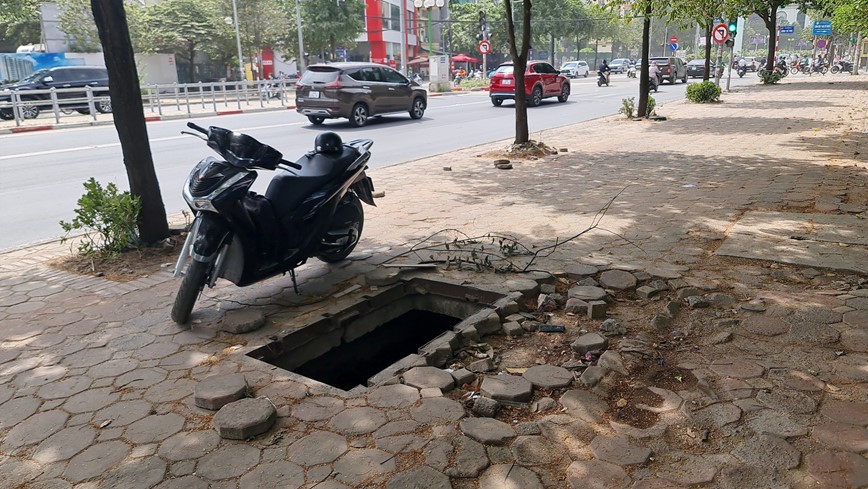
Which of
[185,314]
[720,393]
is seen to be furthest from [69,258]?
[720,393]

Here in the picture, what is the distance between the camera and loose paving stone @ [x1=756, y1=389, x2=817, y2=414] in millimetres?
2939

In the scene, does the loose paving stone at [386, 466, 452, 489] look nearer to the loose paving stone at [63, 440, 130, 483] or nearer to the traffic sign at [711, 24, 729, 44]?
the loose paving stone at [63, 440, 130, 483]

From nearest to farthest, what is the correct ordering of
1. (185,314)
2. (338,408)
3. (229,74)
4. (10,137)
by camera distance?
(338,408) < (185,314) < (10,137) < (229,74)

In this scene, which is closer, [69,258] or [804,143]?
[69,258]

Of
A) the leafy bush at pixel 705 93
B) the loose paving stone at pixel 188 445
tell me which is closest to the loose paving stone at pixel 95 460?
the loose paving stone at pixel 188 445

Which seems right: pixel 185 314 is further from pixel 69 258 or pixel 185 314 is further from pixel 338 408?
pixel 69 258

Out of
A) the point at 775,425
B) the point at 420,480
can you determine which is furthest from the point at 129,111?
the point at 775,425

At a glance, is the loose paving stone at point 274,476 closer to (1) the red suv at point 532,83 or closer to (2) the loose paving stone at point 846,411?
(2) the loose paving stone at point 846,411

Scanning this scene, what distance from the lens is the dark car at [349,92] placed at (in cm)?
1669

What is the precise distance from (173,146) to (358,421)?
12.1 meters

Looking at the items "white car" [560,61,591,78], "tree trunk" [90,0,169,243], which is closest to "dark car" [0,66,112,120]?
"tree trunk" [90,0,169,243]

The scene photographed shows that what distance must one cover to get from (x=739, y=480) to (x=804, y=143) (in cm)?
A: 1131

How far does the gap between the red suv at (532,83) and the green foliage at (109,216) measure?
18009 mm

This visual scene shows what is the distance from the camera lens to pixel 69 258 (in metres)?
5.86
